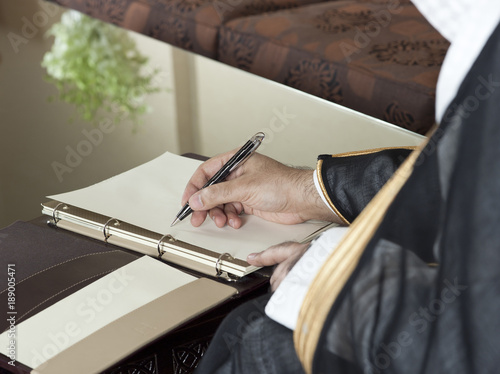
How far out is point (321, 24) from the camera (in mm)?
2002

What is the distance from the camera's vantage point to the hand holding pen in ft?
2.83

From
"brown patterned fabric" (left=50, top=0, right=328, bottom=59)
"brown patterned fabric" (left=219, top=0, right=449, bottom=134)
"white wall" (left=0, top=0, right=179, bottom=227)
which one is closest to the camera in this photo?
"white wall" (left=0, top=0, right=179, bottom=227)

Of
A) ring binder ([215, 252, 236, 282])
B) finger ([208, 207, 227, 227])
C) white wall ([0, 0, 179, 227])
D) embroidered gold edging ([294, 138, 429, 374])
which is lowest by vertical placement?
white wall ([0, 0, 179, 227])

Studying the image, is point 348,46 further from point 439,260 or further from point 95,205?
point 439,260

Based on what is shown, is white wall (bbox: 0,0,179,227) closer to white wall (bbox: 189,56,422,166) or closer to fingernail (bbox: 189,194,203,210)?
white wall (bbox: 189,56,422,166)

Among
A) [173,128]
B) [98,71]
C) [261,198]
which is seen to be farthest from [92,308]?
[98,71]

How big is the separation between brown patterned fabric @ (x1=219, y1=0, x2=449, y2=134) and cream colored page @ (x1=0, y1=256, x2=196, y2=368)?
968mm

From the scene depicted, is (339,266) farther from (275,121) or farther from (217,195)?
(275,121)

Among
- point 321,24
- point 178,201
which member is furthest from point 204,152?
point 321,24

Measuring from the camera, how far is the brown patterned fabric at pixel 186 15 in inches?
85.0

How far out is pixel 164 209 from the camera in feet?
2.92

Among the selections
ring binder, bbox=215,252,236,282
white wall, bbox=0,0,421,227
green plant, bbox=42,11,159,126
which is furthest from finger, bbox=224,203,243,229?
green plant, bbox=42,11,159,126

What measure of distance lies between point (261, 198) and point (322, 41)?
1.10 m

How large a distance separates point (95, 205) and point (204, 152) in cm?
25
